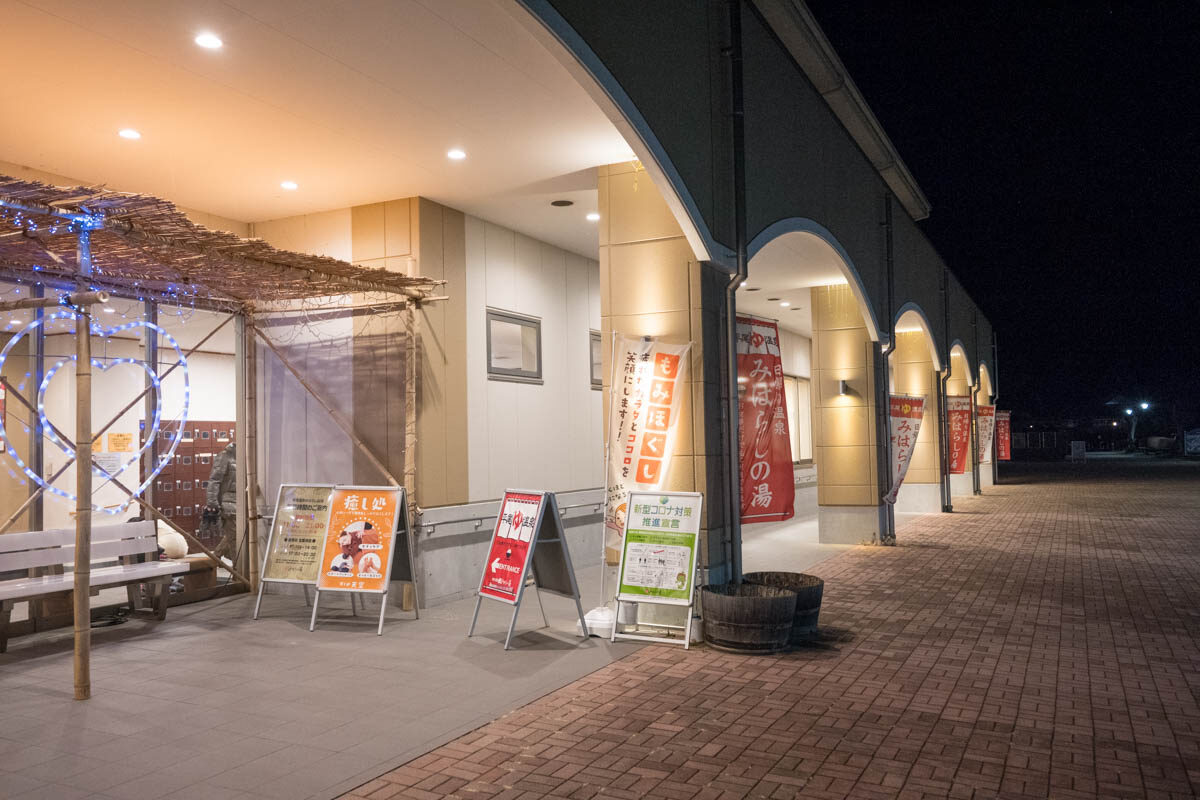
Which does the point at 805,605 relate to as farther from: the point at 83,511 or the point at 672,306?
the point at 83,511

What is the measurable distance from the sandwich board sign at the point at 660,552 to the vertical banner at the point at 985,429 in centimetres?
2227

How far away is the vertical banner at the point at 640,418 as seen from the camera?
7109 mm

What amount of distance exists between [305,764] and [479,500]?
4985 millimetres

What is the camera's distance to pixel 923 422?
1839 centimetres

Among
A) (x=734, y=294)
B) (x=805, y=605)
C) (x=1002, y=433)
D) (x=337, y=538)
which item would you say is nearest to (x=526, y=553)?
(x=337, y=538)

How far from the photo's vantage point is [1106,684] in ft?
18.4

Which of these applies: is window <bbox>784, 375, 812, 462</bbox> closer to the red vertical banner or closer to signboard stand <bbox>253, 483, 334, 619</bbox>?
the red vertical banner

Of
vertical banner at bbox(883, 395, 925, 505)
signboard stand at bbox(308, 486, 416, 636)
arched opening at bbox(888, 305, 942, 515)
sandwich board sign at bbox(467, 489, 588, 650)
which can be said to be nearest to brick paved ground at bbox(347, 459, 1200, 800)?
sandwich board sign at bbox(467, 489, 588, 650)

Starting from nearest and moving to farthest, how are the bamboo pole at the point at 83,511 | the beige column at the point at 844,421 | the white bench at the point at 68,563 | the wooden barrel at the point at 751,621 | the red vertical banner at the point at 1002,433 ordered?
the bamboo pole at the point at 83,511, the wooden barrel at the point at 751,621, the white bench at the point at 68,563, the beige column at the point at 844,421, the red vertical banner at the point at 1002,433

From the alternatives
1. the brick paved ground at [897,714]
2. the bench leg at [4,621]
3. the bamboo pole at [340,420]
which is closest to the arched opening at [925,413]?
the brick paved ground at [897,714]

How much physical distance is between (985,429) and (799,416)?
9103 millimetres

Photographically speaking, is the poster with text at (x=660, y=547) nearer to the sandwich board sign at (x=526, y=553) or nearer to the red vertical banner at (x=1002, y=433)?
the sandwich board sign at (x=526, y=553)

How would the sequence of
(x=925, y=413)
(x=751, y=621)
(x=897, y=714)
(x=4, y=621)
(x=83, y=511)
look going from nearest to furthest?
1. (x=897, y=714)
2. (x=83, y=511)
3. (x=751, y=621)
4. (x=4, y=621)
5. (x=925, y=413)

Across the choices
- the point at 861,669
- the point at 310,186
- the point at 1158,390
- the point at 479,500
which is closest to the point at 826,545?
the point at 479,500
